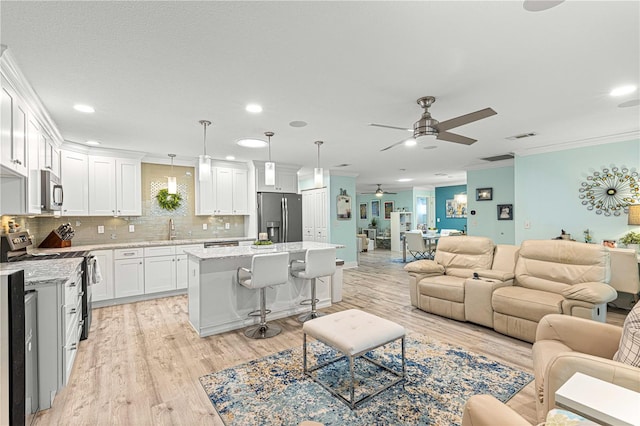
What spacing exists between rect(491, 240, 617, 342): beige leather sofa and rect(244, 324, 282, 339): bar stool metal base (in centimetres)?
252

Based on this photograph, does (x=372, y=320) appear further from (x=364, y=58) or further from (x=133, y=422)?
(x=364, y=58)

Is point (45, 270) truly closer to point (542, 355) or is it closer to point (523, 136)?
point (542, 355)

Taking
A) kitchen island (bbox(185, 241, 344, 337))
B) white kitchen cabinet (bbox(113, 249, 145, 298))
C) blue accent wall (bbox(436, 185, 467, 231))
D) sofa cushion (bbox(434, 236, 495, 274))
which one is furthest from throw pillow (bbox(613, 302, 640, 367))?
blue accent wall (bbox(436, 185, 467, 231))

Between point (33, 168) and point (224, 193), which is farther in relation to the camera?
point (224, 193)

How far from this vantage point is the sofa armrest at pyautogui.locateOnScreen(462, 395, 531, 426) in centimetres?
109

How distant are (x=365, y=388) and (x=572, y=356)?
→ 1409 mm

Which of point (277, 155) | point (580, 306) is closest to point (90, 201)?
point (277, 155)

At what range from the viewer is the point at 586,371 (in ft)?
4.64

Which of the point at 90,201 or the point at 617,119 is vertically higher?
the point at 617,119

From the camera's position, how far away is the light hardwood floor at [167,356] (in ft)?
6.98

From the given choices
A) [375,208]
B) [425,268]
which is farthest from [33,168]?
[375,208]

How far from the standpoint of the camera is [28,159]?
2771 millimetres

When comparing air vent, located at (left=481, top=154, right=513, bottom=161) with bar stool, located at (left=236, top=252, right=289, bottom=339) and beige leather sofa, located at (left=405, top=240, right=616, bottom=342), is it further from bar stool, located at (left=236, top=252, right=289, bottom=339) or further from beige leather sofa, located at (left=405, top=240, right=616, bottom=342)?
bar stool, located at (left=236, top=252, right=289, bottom=339)

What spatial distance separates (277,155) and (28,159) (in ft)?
11.1
